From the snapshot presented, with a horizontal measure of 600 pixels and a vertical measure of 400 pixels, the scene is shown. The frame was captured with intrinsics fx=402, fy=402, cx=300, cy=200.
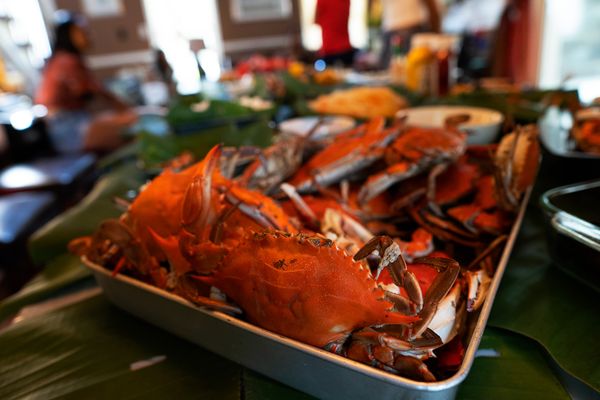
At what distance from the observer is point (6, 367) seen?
0.99 m

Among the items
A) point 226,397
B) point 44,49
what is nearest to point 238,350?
point 226,397

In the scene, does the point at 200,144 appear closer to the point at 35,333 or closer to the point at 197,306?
the point at 35,333

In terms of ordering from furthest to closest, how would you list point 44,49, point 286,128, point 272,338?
point 44,49 → point 286,128 → point 272,338

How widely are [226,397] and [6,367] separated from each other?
1.97 ft

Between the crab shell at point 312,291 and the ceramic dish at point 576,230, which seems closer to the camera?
the crab shell at point 312,291

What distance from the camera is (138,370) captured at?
0.90 m

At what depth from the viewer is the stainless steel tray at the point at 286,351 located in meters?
0.59

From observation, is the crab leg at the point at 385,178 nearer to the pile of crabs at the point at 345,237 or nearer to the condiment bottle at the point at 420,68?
the pile of crabs at the point at 345,237

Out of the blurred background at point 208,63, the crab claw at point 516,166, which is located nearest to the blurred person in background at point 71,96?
the blurred background at point 208,63

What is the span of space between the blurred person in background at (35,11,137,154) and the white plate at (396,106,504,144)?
4.00 metres

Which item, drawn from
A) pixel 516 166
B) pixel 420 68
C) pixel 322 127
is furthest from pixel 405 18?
pixel 516 166

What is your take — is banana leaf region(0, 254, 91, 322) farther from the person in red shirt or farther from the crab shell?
the person in red shirt

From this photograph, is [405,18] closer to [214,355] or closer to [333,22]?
[333,22]

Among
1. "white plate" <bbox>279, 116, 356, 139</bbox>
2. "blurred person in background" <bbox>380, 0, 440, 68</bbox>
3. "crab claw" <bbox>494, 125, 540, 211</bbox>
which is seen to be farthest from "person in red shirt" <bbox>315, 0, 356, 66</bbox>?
"crab claw" <bbox>494, 125, 540, 211</bbox>
